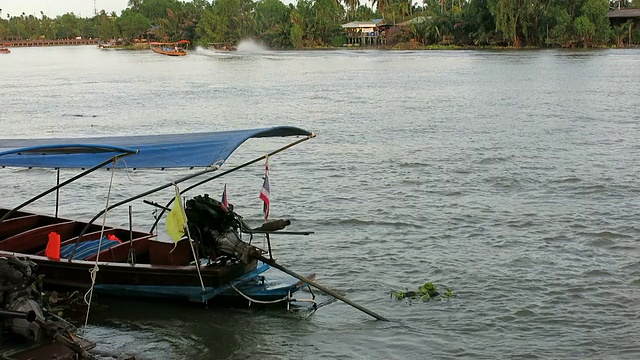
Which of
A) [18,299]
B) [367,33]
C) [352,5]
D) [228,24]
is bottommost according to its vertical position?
[18,299]

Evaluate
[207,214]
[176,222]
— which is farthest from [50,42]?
[176,222]

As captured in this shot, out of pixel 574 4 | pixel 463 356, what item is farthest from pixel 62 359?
pixel 574 4

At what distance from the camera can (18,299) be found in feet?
23.2

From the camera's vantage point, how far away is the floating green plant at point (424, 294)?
1034cm

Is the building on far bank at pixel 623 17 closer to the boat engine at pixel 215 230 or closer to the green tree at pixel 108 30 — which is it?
the boat engine at pixel 215 230

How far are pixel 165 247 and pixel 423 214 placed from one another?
649 cm

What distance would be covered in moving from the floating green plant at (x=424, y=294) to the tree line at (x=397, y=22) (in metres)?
72.1

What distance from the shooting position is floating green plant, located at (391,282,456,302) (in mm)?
10336

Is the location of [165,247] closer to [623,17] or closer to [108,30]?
[623,17]

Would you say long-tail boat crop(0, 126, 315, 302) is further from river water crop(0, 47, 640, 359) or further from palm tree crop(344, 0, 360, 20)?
palm tree crop(344, 0, 360, 20)

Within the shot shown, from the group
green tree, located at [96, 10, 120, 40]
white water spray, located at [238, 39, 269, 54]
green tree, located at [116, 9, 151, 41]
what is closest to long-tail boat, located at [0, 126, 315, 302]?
white water spray, located at [238, 39, 269, 54]

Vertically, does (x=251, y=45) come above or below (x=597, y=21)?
below

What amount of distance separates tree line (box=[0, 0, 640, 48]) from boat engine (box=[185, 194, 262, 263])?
244 feet

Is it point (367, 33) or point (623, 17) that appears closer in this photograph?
point (623, 17)
